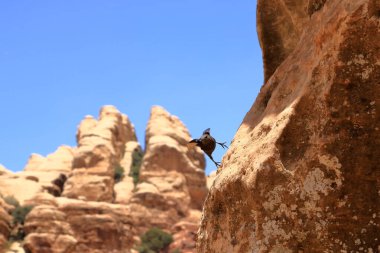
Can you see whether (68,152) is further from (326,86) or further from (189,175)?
(326,86)

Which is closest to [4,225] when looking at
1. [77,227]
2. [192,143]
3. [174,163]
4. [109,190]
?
[77,227]

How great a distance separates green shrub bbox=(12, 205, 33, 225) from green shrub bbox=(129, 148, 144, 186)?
697 inches

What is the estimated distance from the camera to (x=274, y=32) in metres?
7.68

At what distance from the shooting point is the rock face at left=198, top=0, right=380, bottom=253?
4.34m

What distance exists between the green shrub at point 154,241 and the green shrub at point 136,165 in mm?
11613

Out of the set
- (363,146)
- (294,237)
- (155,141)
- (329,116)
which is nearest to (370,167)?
(363,146)

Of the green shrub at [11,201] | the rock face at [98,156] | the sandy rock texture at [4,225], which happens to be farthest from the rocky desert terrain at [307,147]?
the rock face at [98,156]

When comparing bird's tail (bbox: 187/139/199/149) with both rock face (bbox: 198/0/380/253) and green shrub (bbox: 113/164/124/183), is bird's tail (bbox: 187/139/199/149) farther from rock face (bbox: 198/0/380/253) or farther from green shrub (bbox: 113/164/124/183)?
green shrub (bbox: 113/164/124/183)

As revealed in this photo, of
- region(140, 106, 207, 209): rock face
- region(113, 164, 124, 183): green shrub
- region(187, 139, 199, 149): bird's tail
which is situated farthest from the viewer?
region(113, 164, 124, 183): green shrub

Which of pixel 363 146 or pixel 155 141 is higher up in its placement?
pixel 155 141

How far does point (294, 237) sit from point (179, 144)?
64867 millimetres

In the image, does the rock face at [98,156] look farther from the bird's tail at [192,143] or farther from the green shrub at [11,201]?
the bird's tail at [192,143]

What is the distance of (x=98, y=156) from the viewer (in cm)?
6544

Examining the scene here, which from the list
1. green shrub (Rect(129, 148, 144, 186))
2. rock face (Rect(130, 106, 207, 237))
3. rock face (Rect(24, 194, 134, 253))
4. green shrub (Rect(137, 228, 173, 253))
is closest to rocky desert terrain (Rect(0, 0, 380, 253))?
rock face (Rect(24, 194, 134, 253))
